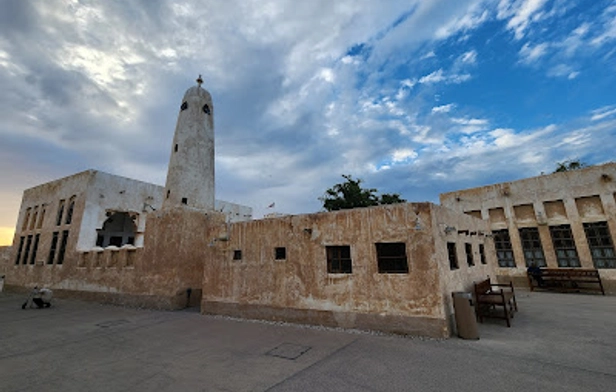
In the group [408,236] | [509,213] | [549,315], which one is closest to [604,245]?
[509,213]

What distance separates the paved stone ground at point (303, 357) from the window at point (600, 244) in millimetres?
6488

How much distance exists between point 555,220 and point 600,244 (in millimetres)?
1975

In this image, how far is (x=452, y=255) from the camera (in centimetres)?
825

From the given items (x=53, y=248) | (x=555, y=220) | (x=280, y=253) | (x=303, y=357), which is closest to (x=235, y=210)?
(x=53, y=248)

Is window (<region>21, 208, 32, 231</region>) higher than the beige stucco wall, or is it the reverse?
window (<region>21, 208, 32, 231</region>)

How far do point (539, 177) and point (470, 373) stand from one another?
49.6 feet

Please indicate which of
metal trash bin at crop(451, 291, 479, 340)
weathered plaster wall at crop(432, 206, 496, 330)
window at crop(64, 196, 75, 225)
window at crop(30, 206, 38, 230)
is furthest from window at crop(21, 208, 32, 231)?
metal trash bin at crop(451, 291, 479, 340)

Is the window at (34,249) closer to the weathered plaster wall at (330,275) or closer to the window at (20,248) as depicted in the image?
the window at (20,248)

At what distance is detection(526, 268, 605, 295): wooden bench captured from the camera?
41.3 ft

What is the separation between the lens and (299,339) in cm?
681

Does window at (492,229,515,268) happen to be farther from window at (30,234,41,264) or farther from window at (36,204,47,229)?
window at (36,204,47,229)

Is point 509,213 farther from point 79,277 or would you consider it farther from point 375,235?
point 79,277

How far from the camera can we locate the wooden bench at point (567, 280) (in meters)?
12.6

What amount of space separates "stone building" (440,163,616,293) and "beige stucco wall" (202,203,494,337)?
760cm
